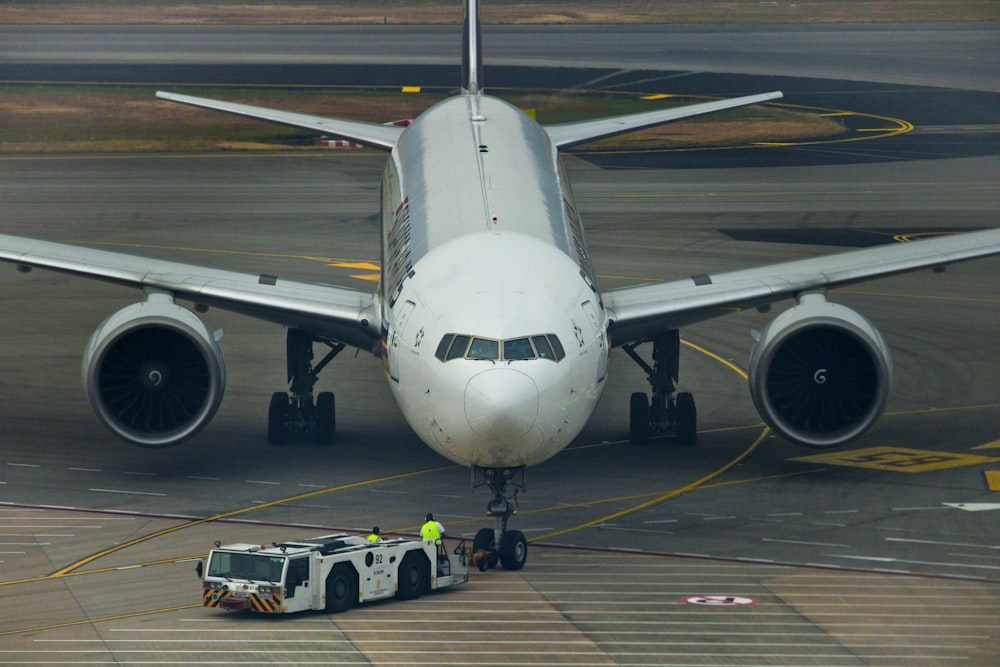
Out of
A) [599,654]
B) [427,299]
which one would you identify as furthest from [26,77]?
[599,654]

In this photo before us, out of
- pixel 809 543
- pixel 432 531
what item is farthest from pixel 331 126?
pixel 809 543

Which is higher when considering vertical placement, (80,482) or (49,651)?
(80,482)

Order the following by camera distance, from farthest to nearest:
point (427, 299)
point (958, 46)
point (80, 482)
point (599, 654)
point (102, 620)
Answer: point (958, 46) → point (80, 482) → point (427, 299) → point (102, 620) → point (599, 654)

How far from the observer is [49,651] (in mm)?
24484

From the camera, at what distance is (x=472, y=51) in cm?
4444

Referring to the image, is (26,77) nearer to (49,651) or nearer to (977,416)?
(977,416)

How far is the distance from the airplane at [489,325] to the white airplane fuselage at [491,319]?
4cm

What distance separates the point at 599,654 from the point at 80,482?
14605 millimetres

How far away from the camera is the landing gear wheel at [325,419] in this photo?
37812 mm

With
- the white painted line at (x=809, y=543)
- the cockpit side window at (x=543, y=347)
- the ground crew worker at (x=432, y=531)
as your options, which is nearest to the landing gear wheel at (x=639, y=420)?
the white painted line at (x=809, y=543)

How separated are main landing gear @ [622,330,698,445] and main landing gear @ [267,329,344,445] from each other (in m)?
6.73

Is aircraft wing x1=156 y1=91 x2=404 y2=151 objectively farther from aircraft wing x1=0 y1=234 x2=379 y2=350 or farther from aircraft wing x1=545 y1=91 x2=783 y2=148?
aircraft wing x1=0 y1=234 x2=379 y2=350

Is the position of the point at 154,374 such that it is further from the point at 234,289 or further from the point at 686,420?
the point at 686,420

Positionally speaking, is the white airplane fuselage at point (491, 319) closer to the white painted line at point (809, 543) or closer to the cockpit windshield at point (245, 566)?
the cockpit windshield at point (245, 566)
